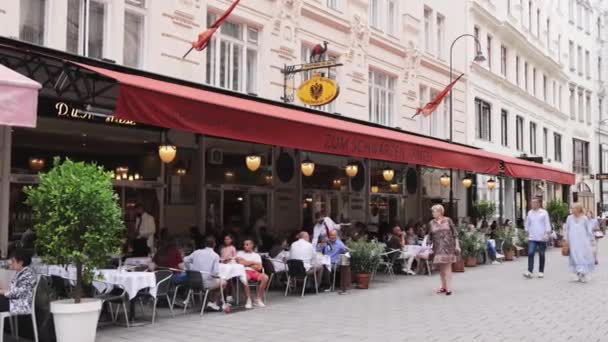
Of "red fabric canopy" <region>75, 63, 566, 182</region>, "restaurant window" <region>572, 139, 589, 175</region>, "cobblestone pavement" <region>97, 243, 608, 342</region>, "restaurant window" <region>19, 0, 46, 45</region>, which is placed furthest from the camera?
"restaurant window" <region>572, 139, 589, 175</region>

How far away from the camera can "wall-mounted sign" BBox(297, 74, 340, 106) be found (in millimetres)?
15117

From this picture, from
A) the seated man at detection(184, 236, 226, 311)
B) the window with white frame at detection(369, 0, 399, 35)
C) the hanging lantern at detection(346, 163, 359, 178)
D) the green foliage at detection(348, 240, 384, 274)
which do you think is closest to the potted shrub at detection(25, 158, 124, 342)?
the seated man at detection(184, 236, 226, 311)

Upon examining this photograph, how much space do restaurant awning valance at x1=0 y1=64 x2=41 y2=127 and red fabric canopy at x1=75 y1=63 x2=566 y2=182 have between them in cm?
113

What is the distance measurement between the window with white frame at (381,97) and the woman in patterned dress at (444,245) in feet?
28.1

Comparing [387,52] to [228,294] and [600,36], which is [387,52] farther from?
[600,36]

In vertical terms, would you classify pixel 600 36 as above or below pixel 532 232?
above

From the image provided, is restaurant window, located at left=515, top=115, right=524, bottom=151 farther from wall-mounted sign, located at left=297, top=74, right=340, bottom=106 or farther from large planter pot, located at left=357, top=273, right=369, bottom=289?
large planter pot, located at left=357, top=273, right=369, bottom=289

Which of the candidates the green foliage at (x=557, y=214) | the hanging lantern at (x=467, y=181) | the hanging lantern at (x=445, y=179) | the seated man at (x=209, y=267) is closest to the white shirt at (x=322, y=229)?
the seated man at (x=209, y=267)

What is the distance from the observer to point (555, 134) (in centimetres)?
3950

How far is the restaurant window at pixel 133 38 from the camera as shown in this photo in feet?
42.4

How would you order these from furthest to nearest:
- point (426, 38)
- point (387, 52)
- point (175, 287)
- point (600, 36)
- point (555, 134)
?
point (600, 36), point (555, 134), point (426, 38), point (387, 52), point (175, 287)

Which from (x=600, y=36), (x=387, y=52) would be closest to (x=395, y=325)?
(x=387, y=52)

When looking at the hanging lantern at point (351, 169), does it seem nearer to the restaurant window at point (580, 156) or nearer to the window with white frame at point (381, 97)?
the window with white frame at point (381, 97)

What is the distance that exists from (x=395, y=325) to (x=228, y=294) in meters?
3.08
